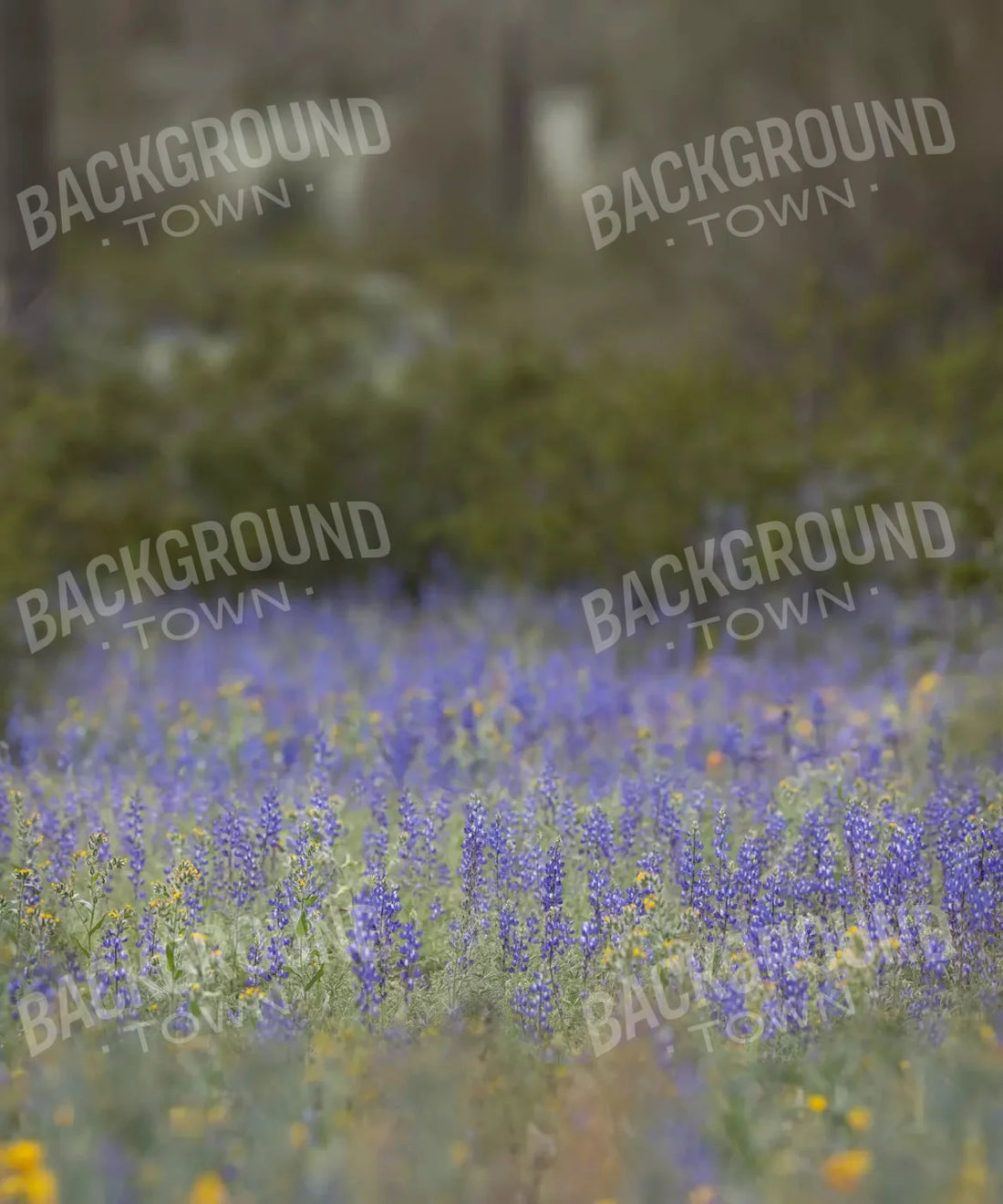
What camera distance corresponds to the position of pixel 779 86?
7844 mm

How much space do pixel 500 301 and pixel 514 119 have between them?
1332mm

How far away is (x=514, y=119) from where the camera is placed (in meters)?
9.41

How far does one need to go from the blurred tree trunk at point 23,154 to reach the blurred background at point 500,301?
2 centimetres

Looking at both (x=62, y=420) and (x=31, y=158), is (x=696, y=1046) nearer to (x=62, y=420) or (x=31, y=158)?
(x=62, y=420)

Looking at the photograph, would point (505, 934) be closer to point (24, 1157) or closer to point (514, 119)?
point (24, 1157)

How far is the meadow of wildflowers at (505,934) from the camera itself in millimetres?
2260

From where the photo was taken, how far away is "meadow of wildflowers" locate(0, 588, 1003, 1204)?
2260 mm

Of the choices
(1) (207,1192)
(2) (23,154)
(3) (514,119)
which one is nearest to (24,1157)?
(1) (207,1192)

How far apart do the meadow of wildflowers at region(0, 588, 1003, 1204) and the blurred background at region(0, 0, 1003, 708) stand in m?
1.17

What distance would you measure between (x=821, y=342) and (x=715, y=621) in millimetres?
1613

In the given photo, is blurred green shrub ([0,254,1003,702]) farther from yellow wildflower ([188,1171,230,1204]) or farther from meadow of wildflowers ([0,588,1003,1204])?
yellow wildflower ([188,1171,230,1204])

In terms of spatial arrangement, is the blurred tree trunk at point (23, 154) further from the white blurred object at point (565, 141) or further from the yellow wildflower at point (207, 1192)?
the yellow wildflower at point (207, 1192)

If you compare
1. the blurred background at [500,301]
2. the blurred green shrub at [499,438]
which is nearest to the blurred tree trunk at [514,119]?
the blurred background at [500,301]

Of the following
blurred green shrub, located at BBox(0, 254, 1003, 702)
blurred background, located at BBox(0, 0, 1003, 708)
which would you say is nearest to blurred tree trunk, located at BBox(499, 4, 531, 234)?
blurred background, located at BBox(0, 0, 1003, 708)
